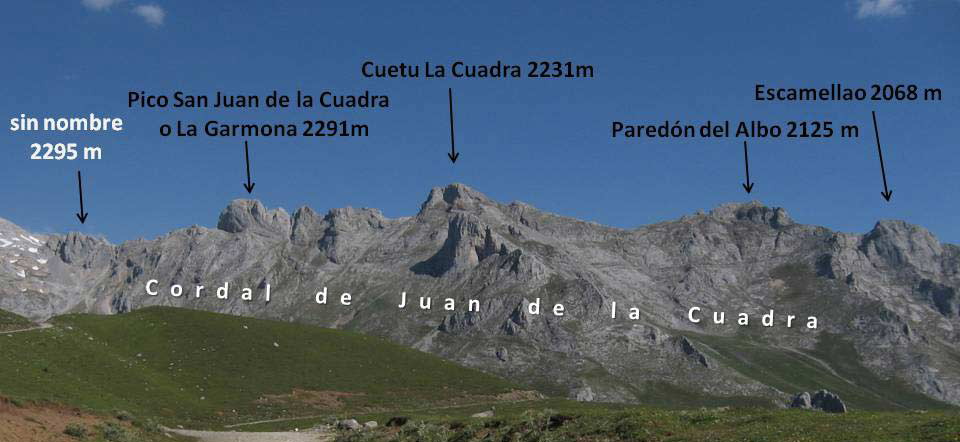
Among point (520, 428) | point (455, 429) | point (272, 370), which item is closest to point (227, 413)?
point (272, 370)

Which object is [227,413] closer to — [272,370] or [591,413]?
[272,370]

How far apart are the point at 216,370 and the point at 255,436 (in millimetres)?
50830

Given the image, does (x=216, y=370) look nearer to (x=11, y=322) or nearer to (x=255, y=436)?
(x=11, y=322)

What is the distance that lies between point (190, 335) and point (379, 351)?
3516 cm

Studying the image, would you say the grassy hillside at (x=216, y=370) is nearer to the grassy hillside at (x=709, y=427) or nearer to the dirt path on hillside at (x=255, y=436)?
the dirt path on hillside at (x=255, y=436)

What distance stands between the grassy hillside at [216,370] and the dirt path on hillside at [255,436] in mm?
9518

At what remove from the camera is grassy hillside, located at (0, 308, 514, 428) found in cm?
9644

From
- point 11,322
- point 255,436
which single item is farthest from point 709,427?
point 11,322

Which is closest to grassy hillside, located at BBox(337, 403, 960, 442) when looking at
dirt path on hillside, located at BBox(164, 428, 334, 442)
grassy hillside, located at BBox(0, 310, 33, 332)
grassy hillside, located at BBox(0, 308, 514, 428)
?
dirt path on hillside, located at BBox(164, 428, 334, 442)

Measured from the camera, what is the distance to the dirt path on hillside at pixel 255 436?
7662cm

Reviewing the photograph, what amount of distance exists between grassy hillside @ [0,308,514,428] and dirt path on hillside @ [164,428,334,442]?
9.52m

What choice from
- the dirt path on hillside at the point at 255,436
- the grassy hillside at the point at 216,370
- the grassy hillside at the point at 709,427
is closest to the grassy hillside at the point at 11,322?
the grassy hillside at the point at 216,370

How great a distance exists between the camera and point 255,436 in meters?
79.7

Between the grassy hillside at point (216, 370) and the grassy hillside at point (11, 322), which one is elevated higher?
the grassy hillside at point (11, 322)
